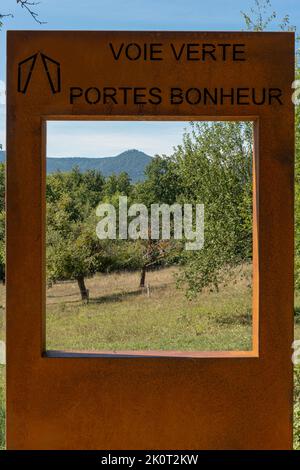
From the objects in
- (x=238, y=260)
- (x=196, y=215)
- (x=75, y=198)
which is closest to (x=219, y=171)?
(x=196, y=215)

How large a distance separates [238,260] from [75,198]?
11.1m

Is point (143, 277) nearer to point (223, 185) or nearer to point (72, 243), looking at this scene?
point (72, 243)

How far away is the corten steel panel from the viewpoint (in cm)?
471

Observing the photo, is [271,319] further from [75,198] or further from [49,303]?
[75,198]

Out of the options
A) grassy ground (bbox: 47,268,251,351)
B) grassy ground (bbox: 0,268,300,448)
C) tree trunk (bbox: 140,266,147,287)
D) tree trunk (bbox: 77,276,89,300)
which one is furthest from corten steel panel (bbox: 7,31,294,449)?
tree trunk (bbox: 140,266,147,287)

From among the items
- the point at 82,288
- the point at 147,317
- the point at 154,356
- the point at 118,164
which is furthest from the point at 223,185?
the point at 118,164

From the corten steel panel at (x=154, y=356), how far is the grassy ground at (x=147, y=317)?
10061 millimetres

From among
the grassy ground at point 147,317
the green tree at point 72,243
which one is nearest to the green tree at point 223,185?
the grassy ground at point 147,317

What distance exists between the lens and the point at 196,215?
55.9 ft

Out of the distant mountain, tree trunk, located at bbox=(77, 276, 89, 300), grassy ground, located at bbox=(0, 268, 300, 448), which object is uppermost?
the distant mountain

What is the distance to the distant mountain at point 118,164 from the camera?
26.0 m

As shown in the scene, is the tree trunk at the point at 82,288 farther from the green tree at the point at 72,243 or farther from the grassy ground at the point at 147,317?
the grassy ground at the point at 147,317

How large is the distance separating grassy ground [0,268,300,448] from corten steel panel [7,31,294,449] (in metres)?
10.1

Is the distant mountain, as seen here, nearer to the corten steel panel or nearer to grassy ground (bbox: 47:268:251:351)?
grassy ground (bbox: 47:268:251:351)
